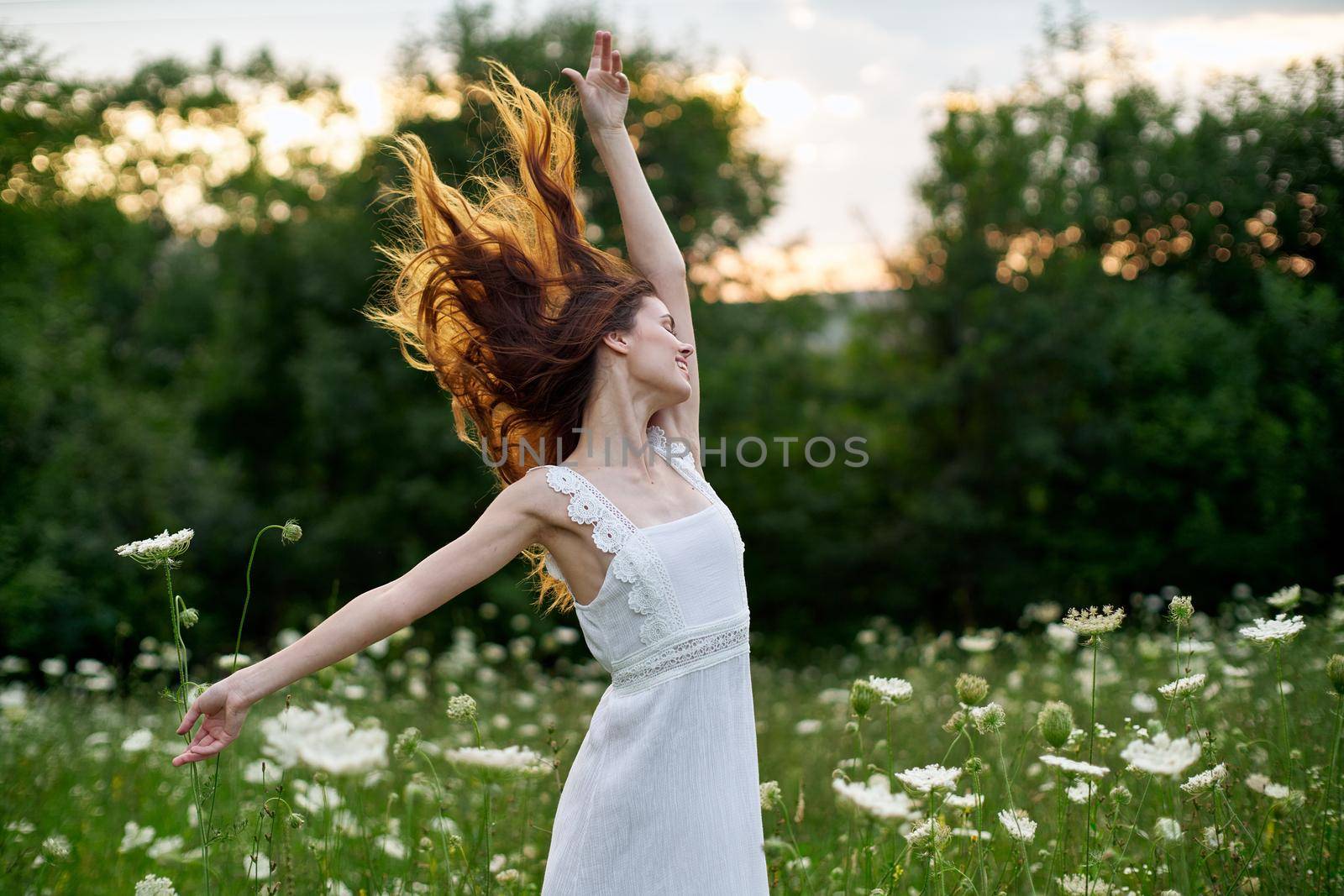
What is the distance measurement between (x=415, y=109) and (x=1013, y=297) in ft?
31.8

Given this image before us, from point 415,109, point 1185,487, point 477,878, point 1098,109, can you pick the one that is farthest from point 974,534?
point 477,878

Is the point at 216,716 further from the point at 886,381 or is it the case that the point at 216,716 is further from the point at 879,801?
the point at 886,381

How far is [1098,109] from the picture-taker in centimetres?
1741

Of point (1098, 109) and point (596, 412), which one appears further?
point (1098, 109)

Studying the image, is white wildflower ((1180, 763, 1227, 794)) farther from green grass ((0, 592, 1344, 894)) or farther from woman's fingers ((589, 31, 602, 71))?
woman's fingers ((589, 31, 602, 71))

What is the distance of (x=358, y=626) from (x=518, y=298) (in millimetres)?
929

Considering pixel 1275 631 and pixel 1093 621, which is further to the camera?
pixel 1275 631

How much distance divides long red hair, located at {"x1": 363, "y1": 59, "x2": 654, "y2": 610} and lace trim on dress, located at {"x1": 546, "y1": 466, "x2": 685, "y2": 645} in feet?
0.96

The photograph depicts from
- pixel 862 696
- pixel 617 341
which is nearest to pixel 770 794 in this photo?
pixel 862 696

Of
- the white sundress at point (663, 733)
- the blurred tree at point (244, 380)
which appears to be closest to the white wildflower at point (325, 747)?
the white sundress at point (663, 733)

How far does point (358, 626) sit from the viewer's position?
6.44ft

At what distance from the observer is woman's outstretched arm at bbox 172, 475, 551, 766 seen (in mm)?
1898

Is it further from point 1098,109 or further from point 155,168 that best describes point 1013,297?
point 155,168

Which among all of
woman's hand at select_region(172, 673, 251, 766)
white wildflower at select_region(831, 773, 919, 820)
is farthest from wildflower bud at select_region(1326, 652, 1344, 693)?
woman's hand at select_region(172, 673, 251, 766)
